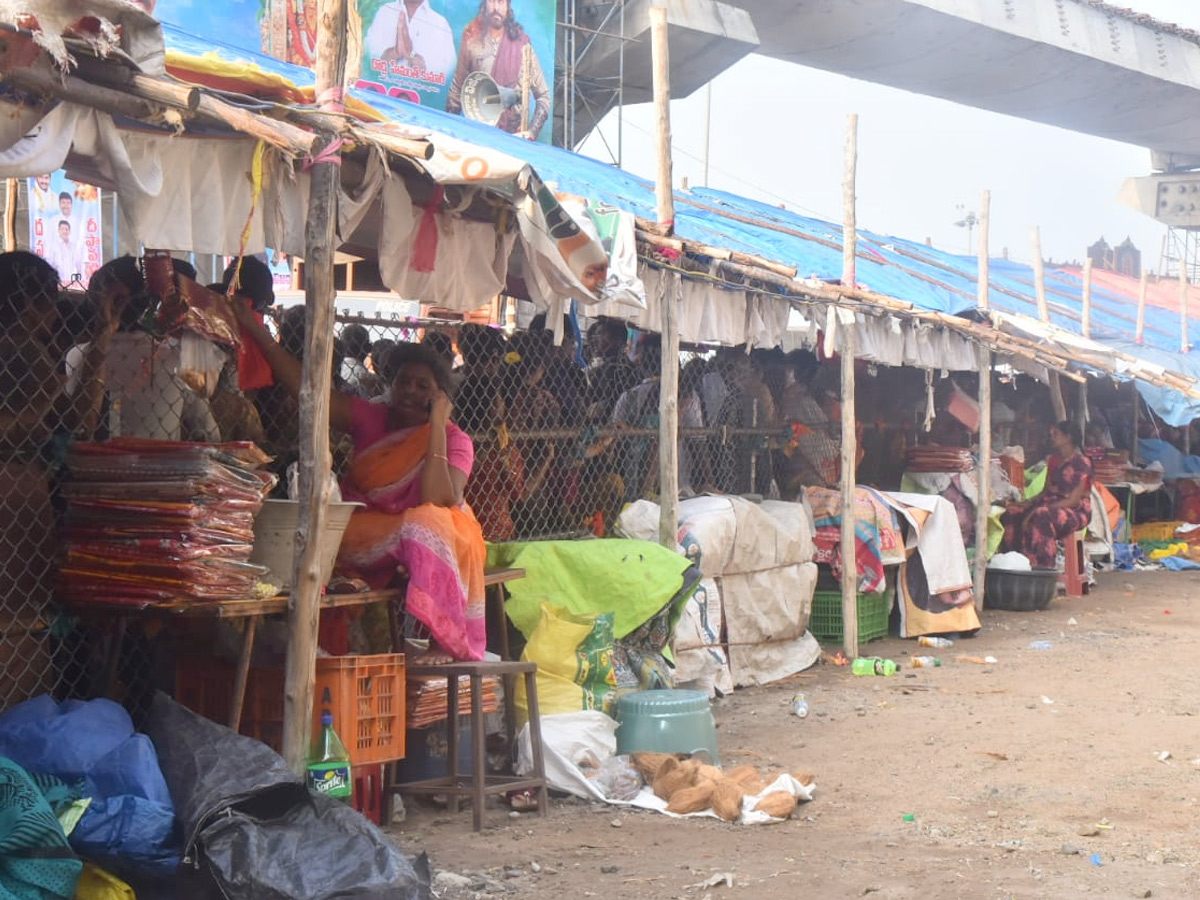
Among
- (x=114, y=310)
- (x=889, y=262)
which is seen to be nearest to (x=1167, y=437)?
(x=889, y=262)

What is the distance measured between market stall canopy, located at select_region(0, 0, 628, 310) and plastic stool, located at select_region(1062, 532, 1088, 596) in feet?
35.5

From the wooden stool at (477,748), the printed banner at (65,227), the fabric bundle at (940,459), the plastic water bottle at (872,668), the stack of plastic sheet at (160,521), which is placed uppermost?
the printed banner at (65,227)

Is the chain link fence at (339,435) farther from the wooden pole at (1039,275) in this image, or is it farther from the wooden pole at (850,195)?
the wooden pole at (1039,275)

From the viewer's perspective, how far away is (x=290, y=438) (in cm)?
679

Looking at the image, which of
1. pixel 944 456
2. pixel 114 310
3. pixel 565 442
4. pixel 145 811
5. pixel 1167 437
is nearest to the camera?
pixel 145 811

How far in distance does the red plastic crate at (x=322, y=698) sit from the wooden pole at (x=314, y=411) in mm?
349

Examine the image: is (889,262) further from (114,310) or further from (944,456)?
(114,310)

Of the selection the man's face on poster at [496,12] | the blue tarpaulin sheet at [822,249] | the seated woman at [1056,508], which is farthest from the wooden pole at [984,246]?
the man's face on poster at [496,12]

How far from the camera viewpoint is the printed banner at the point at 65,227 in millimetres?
10047

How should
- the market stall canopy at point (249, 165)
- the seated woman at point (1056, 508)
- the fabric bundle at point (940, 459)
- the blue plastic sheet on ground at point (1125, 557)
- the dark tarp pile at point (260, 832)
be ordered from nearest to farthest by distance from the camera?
1. the market stall canopy at point (249, 165)
2. the dark tarp pile at point (260, 832)
3. the fabric bundle at point (940, 459)
4. the seated woman at point (1056, 508)
5. the blue plastic sheet on ground at point (1125, 557)

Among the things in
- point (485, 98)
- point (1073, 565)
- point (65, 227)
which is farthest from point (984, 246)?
point (65, 227)

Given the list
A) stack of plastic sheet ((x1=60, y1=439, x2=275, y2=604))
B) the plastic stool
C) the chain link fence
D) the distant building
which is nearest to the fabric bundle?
the chain link fence

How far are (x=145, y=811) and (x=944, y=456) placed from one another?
1168 centimetres

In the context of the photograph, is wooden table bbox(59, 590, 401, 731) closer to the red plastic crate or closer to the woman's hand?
the red plastic crate
